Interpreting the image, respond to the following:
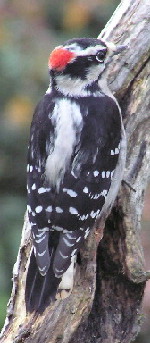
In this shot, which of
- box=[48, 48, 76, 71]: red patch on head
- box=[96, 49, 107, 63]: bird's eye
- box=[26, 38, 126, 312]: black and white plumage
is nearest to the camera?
box=[26, 38, 126, 312]: black and white plumage

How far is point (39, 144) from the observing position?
215 inches

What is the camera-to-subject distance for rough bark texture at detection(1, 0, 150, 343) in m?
5.15

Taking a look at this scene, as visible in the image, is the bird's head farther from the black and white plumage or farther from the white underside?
the white underside

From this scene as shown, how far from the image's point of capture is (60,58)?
550cm

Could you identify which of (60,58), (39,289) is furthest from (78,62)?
(39,289)

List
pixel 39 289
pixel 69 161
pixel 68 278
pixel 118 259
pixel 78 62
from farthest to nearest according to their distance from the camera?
pixel 78 62 → pixel 118 259 → pixel 69 161 → pixel 68 278 → pixel 39 289

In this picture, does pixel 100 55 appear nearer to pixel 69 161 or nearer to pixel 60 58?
pixel 60 58

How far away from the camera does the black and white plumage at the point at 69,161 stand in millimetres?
5160

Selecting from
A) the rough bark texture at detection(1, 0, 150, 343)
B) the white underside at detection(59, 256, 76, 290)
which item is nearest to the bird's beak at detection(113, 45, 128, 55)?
the rough bark texture at detection(1, 0, 150, 343)

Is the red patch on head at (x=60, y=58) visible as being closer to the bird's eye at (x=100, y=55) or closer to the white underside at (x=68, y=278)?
the bird's eye at (x=100, y=55)

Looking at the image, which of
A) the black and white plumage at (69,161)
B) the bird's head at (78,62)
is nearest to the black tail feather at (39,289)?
the black and white plumage at (69,161)

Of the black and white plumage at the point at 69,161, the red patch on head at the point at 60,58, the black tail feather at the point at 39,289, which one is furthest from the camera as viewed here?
the red patch on head at the point at 60,58

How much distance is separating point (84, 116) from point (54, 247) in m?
0.75

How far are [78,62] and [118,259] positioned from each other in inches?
42.3
